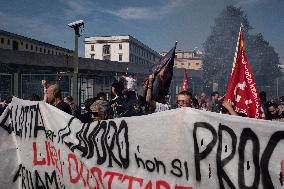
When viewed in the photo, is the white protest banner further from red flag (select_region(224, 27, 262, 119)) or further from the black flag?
the black flag

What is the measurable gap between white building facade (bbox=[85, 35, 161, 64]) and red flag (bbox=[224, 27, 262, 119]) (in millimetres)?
87162

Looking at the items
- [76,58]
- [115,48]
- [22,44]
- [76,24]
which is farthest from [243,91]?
[115,48]

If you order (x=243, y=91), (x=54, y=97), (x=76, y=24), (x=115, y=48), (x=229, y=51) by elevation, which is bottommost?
(x=54, y=97)

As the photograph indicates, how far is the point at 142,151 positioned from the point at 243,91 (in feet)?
5.97

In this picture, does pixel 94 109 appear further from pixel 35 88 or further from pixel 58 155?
pixel 35 88

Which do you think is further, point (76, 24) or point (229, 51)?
point (229, 51)

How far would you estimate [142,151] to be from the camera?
11.0 ft

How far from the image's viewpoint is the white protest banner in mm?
2752

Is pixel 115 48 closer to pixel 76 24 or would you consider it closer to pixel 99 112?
pixel 76 24

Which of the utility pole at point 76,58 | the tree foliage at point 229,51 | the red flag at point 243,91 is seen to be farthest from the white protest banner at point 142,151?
the tree foliage at point 229,51

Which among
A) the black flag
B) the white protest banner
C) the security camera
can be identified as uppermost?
the security camera

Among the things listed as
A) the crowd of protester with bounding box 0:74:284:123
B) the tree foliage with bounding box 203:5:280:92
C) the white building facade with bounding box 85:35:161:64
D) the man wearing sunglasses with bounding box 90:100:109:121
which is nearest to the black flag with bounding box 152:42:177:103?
the crowd of protester with bounding box 0:74:284:123

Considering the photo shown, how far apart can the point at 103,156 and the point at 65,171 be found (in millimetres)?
568

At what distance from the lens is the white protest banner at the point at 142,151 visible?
2.75 metres
